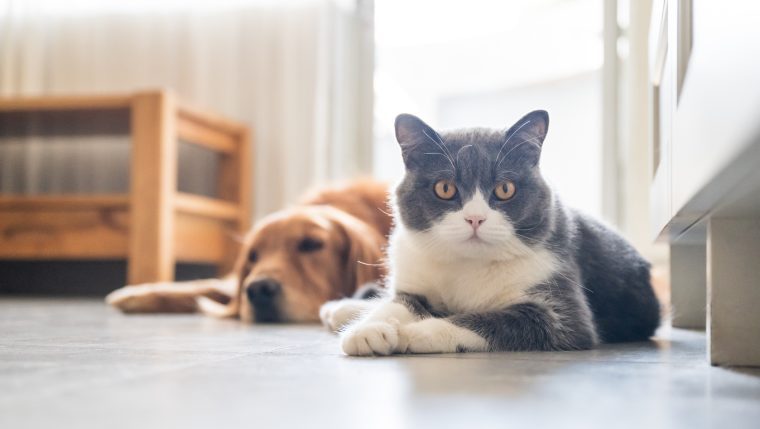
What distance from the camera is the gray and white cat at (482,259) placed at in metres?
1.20

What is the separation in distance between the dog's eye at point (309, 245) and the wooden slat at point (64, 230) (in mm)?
1224

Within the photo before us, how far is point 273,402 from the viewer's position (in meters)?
0.76

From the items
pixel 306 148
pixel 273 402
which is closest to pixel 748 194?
pixel 273 402

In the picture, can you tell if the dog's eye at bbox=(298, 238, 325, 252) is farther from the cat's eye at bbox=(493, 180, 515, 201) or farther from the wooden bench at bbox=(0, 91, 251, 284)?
the wooden bench at bbox=(0, 91, 251, 284)

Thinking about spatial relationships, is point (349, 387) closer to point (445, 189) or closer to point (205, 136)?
point (445, 189)

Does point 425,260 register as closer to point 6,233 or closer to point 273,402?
point 273,402

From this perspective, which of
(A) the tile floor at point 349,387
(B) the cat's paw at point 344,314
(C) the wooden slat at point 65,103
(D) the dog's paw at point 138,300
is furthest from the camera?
(C) the wooden slat at point 65,103

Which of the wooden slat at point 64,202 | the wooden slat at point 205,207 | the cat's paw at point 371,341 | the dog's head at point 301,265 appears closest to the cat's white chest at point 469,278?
the cat's paw at point 371,341

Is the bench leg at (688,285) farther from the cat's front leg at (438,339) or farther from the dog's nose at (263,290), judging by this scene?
the dog's nose at (263,290)

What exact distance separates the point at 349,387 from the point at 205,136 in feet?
8.15

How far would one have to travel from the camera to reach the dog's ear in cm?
207

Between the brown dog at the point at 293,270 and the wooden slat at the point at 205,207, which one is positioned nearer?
the brown dog at the point at 293,270

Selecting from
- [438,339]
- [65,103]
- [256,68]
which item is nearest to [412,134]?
[438,339]

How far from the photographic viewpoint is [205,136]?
3.20 meters
